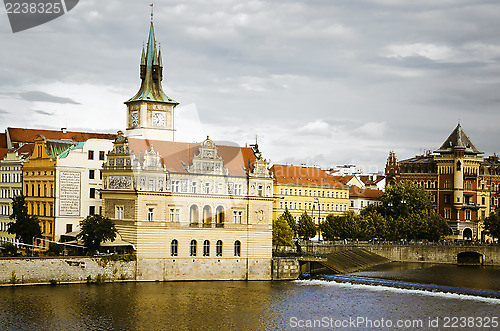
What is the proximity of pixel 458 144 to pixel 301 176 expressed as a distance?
28111mm

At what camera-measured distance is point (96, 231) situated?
83312 mm

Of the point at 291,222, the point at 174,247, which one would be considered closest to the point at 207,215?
the point at 174,247

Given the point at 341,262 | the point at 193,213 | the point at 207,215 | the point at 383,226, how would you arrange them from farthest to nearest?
1. the point at 383,226
2. the point at 341,262
3. the point at 207,215
4. the point at 193,213

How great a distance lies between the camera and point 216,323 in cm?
6462

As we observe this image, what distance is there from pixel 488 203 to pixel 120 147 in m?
82.9

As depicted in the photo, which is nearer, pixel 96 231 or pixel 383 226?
pixel 96 231

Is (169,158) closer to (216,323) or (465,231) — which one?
(216,323)

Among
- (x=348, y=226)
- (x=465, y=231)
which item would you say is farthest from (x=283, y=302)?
(x=465, y=231)

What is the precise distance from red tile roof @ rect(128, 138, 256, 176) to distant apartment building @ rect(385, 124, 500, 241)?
63.1 metres

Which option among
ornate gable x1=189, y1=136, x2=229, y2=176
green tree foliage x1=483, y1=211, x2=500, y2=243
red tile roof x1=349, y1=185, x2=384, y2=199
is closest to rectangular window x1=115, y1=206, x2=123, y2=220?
ornate gable x1=189, y1=136, x2=229, y2=176

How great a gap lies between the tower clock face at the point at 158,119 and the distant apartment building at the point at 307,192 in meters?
33.7

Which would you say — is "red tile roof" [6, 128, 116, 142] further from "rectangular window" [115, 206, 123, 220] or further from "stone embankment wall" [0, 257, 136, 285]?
"stone embankment wall" [0, 257, 136, 285]

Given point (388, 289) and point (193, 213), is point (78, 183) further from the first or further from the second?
point (388, 289)

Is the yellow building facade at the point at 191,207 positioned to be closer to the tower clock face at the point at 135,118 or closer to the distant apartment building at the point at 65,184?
the distant apartment building at the point at 65,184
